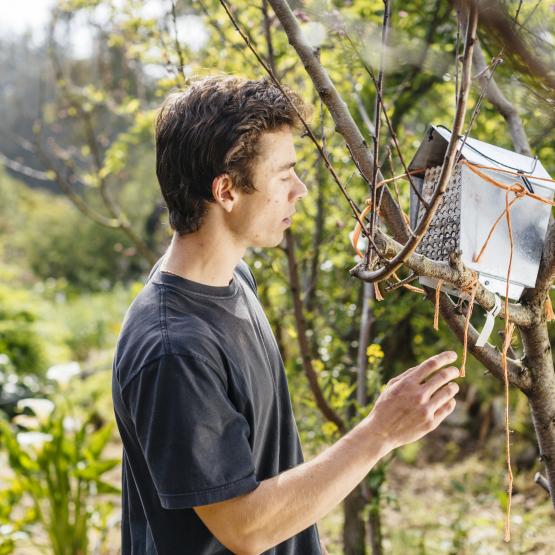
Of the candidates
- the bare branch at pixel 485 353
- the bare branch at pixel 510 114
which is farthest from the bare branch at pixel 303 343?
the bare branch at pixel 485 353

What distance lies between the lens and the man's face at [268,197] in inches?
51.1

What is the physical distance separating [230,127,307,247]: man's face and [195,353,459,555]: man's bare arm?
0.40 m

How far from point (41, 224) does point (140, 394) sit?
40.3 ft

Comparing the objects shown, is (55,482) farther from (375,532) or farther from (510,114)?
(510,114)

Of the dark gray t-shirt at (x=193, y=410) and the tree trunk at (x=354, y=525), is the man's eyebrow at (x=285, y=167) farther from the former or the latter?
the tree trunk at (x=354, y=525)

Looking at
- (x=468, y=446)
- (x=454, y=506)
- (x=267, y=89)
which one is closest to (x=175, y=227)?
(x=267, y=89)

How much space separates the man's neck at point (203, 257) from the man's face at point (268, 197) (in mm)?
40

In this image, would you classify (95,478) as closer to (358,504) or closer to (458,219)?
(358,504)

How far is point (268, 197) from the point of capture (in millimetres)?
1304

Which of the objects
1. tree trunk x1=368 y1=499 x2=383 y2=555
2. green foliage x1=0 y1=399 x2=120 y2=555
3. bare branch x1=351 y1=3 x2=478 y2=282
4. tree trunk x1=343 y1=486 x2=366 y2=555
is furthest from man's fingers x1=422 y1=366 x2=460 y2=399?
green foliage x1=0 y1=399 x2=120 y2=555

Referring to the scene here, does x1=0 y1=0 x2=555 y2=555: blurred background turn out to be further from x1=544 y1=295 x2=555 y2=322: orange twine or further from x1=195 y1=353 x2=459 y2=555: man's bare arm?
x1=195 y1=353 x2=459 y2=555: man's bare arm

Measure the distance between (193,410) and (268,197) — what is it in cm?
46

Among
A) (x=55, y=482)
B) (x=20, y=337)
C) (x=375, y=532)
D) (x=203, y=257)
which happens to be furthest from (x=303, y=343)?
(x=20, y=337)

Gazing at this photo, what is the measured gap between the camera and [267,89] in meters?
1.36
